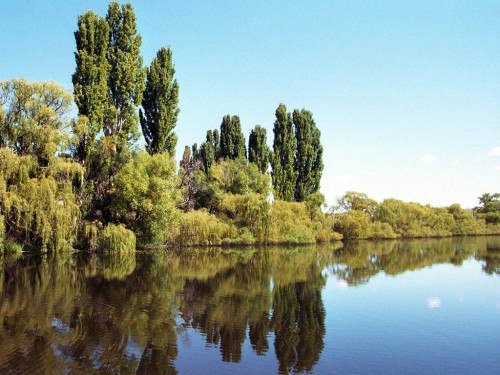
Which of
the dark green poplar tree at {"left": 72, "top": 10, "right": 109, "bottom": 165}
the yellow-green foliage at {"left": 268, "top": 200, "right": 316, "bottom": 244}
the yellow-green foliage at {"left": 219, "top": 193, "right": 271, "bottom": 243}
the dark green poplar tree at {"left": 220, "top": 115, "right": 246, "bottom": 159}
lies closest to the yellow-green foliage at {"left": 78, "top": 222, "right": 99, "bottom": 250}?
the dark green poplar tree at {"left": 72, "top": 10, "right": 109, "bottom": 165}

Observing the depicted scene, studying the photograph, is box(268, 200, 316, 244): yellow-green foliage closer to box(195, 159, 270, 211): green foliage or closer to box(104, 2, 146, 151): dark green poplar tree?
box(195, 159, 270, 211): green foliage

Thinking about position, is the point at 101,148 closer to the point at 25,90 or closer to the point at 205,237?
the point at 25,90

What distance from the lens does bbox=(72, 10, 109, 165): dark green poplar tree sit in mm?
29328

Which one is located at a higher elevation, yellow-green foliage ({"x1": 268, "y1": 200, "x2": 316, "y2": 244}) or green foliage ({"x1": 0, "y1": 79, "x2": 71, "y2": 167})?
green foliage ({"x1": 0, "y1": 79, "x2": 71, "y2": 167})

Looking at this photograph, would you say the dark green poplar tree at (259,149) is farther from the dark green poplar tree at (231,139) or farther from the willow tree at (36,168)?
the willow tree at (36,168)

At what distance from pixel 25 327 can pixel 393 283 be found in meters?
14.4

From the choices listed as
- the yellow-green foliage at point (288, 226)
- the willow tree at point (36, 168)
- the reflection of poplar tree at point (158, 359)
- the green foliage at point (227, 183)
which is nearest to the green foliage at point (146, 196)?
the willow tree at point (36, 168)

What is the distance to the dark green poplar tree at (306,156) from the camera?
50.6 metres

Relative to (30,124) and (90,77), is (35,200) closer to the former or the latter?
(30,124)

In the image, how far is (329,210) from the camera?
5506cm

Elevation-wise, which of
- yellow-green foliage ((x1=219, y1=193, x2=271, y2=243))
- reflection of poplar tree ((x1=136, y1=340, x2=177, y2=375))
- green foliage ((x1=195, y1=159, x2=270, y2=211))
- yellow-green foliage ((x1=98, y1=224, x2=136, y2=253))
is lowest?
reflection of poplar tree ((x1=136, y1=340, x2=177, y2=375))

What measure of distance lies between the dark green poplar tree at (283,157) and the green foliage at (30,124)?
86.8 feet

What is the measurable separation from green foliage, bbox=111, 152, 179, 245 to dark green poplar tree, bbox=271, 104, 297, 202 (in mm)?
17501

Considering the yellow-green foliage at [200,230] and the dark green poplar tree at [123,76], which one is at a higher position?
the dark green poplar tree at [123,76]
